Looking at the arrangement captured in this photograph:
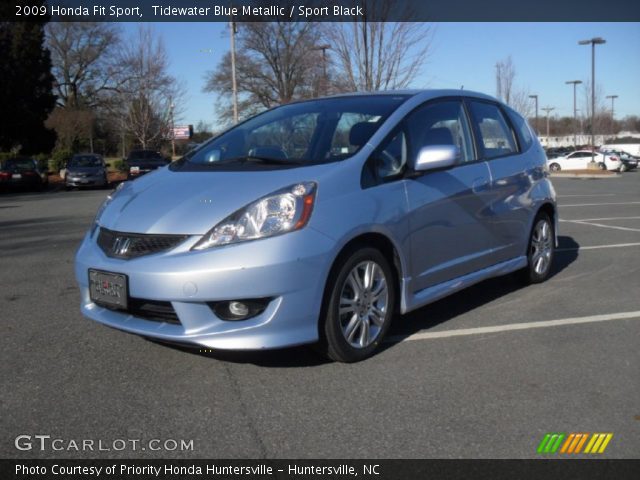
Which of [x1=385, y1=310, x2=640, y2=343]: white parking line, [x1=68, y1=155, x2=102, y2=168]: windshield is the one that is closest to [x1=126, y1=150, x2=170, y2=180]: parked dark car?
[x1=68, y1=155, x2=102, y2=168]: windshield

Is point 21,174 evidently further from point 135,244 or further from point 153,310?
point 153,310

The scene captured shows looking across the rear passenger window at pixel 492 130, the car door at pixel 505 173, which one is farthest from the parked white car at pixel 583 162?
the rear passenger window at pixel 492 130

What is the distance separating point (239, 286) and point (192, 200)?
657mm

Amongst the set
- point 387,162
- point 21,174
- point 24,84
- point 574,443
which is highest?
point 24,84

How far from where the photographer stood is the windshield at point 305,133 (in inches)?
165

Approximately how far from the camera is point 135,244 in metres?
3.59

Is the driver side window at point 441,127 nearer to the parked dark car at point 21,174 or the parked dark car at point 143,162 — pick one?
the parked dark car at point 143,162

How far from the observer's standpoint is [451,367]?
384 centimetres

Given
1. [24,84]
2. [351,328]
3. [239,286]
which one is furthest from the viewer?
[24,84]

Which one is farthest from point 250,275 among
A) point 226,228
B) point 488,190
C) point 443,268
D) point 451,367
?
point 488,190

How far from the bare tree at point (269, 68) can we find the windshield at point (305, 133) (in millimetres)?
23289
